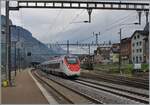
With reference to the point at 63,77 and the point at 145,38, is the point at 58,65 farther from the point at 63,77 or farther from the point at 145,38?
the point at 145,38

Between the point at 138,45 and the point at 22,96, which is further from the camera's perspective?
the point at 138,45

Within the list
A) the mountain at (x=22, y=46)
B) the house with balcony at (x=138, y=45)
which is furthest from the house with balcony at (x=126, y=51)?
the mountain at (x=22, y=46)

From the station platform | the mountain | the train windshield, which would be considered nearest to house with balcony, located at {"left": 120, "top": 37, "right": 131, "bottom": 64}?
the mountain

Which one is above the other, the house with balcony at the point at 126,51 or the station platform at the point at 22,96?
the house with balcony at the point at 126,51

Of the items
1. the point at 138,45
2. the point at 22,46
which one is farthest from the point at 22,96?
the point at 138,45

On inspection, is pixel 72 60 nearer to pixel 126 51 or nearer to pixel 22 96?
pixel 22 96

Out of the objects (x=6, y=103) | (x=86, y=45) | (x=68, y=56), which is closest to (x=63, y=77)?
(x=68, y=56)

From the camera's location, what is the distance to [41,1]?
111ft

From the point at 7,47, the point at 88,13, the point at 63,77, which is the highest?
the point at 88,13

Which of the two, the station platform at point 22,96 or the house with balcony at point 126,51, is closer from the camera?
the station platform at point 22,96

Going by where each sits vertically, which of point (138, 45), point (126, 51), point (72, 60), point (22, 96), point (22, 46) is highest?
point (138, 45)

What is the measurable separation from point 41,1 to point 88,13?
3.97 meters

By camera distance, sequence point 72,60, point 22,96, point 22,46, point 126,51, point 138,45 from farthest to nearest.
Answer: point 126,51 < point 138,45 < point 22,46 < point 72,60 < point 22,96

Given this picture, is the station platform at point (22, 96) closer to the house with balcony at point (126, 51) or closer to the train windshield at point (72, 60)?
the train windshield at point (72, 60)
